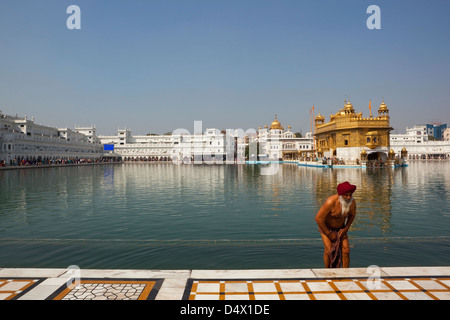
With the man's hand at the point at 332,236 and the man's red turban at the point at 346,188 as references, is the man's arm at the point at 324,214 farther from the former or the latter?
the man's red turban at the point at 346,188

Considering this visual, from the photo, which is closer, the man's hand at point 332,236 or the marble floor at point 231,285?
the marble floor at point 231,285

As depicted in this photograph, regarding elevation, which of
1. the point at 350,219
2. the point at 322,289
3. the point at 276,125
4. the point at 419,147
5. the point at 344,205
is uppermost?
the point at 276,125

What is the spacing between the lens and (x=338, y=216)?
18.0ft

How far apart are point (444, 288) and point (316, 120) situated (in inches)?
2935

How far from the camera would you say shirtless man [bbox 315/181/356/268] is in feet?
17.8

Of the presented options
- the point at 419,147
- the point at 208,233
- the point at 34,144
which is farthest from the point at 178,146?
the point at 208,233

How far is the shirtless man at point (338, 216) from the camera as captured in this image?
5.43m

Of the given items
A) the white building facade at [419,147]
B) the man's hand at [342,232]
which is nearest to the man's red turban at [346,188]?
the man's hand at [342,232]

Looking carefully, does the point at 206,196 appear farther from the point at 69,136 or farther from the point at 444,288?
the point at 69,136

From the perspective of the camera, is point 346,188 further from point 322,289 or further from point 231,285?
point 231,285

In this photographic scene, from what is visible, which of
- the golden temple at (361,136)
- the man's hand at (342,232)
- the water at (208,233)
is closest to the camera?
the man's hand at (342,232)

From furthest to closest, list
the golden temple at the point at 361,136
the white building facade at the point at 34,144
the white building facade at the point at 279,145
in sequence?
the white building facade at the point at 279,145 → the white building facade at the point at 34,144 → the golden temple at the point at 361,136

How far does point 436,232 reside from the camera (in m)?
9.88
